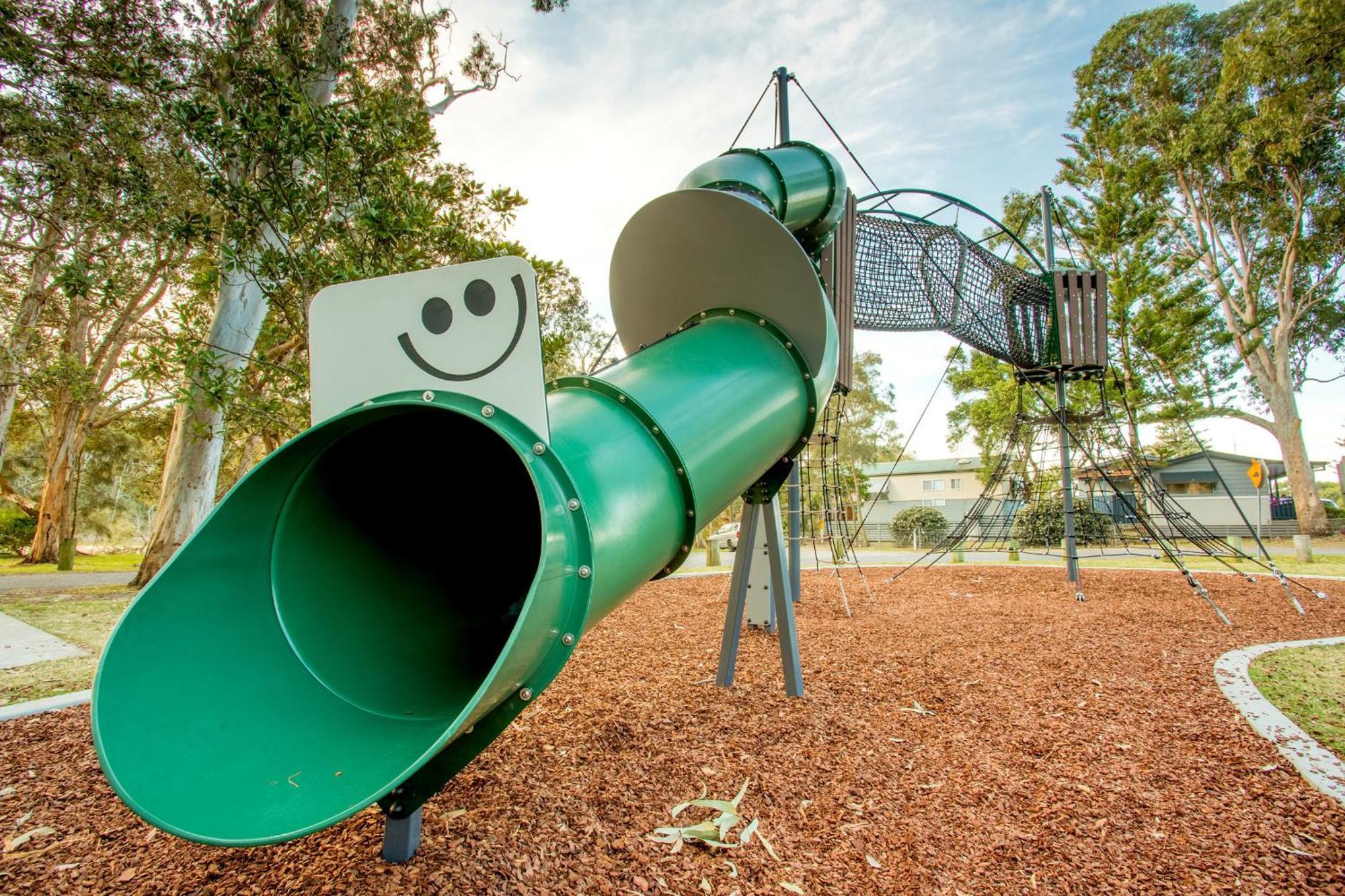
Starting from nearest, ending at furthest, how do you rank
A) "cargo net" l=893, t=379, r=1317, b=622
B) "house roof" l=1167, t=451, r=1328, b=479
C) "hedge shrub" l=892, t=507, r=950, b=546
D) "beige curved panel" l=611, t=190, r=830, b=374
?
1. "beige curved panel" l=611, t=190, r=830, b=374
2. "cargo net" l=893, t=379, r=1317, b=622
3. "hedge shrub" l=892, t=507, r=950, b=546
4. "house roof" l=1167, t=451, r=1328, b=479

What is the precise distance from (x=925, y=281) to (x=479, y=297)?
7168mm

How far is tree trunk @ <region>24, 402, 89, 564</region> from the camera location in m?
17.0

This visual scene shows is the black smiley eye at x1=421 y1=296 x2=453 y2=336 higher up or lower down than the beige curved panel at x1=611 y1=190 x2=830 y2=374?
lower down

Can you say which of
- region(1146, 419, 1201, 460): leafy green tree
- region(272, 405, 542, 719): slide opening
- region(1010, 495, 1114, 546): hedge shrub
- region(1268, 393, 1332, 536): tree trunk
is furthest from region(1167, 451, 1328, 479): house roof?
region(272, 405, 542, 719): slide opening

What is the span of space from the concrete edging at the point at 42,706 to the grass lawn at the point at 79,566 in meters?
11.3

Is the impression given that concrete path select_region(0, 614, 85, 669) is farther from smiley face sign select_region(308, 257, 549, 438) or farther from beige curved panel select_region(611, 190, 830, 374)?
beige curved panel select_region(611, 190, 830, 374)

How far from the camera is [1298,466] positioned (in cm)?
2045

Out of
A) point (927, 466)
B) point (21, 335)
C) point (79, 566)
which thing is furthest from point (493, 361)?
point (927, 466)

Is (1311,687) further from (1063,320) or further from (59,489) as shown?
(59,489)

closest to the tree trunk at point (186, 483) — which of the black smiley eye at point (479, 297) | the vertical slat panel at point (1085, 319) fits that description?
the black smiley eye at point (479, 297)

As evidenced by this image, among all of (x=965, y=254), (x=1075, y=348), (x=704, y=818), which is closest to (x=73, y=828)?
(x=704, y=818)

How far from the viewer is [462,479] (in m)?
2.23

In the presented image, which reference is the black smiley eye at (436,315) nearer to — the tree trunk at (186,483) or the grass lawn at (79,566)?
the tree trunk at (186,483)

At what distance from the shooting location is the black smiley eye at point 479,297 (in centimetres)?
148
